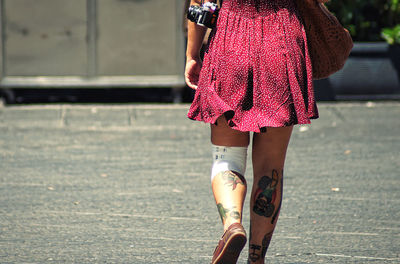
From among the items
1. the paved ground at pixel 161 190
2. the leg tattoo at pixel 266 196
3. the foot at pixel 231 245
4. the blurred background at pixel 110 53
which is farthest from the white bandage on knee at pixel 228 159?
the blurred background at pixel 110 53

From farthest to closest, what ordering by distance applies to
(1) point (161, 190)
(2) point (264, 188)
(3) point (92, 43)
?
(3) point (92, 43)
(1) point (161, 190)
(2) point (264, 188)

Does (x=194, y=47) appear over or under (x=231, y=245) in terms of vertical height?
over

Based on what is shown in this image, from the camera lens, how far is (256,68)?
280 centimetres

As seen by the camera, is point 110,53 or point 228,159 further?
point 110,53

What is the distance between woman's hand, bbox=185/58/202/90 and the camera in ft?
9.82

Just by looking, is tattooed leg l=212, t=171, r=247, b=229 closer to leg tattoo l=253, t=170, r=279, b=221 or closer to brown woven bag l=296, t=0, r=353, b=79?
leg tattoo l=253, t=170, r=279, b=221

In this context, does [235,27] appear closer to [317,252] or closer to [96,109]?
[317,252]

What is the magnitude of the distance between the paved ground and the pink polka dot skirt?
3.51 feet

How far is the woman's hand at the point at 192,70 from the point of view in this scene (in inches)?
118

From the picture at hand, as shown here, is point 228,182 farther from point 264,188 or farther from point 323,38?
point 323,38

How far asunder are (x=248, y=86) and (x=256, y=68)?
7 cm

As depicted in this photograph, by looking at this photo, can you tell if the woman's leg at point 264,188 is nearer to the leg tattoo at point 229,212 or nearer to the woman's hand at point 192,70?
the leg tattoo at point 229,212

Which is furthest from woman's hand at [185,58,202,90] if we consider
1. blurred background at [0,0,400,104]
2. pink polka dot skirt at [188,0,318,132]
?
blurred background at [0,0,400,104]

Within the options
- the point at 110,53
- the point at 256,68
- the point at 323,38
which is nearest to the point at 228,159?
the point at 256,68
